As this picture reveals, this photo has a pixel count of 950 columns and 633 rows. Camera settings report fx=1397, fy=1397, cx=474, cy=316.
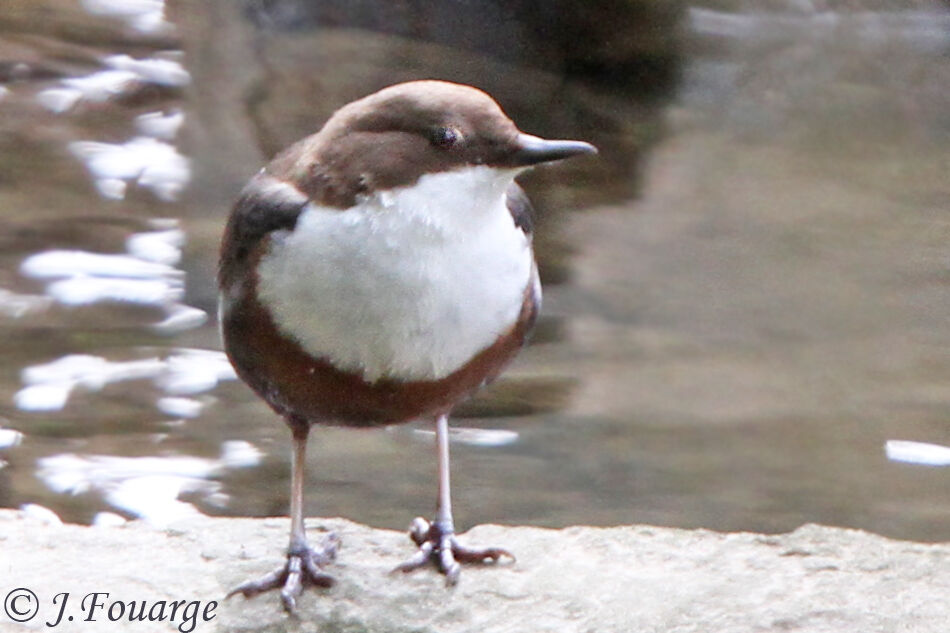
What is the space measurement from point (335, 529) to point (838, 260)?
11.1ft

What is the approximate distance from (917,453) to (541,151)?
2459mm

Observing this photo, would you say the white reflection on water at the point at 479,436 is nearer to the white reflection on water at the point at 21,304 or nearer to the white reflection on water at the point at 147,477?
the white reflection on water at the point at 147,477

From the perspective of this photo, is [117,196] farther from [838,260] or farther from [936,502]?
[936,502]

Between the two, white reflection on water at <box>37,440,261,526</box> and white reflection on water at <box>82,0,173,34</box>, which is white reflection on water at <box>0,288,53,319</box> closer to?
white reflection on water at <box>37,440,261,526</box>

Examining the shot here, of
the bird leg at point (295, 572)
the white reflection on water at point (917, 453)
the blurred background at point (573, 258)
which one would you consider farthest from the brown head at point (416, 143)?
the white reflection on water at point (917, 453)

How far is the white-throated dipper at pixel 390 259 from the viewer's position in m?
2.42

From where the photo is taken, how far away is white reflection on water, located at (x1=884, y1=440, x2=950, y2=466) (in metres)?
4.32

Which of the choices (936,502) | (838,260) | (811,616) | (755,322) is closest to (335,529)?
(811,616)

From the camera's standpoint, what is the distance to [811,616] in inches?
102

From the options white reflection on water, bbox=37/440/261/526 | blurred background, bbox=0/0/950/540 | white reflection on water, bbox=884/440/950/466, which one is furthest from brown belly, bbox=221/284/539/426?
white reflection on water, bbox=884/440/950/466

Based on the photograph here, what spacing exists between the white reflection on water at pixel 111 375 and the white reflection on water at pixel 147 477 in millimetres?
324

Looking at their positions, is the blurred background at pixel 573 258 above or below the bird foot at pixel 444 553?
below

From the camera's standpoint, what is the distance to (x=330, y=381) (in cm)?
253

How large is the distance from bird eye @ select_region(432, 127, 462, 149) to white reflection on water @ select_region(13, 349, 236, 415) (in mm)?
2326
